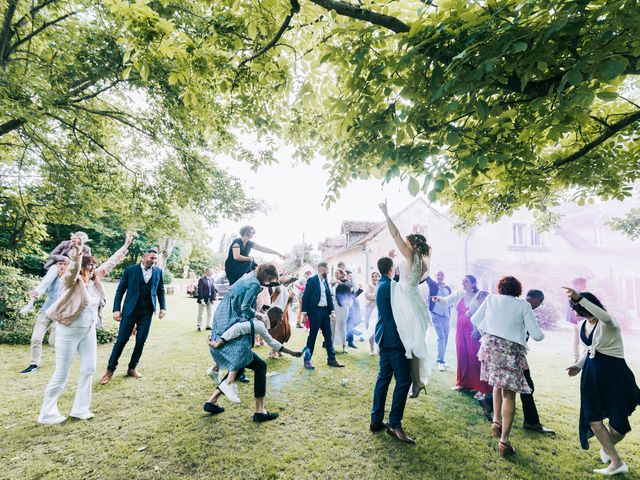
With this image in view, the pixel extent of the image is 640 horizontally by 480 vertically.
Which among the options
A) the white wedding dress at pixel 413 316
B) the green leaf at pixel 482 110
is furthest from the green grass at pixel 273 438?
the green leaf at pixel 482 110

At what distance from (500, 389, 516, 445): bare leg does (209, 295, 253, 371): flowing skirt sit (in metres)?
3.18

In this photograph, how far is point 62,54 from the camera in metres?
6.45

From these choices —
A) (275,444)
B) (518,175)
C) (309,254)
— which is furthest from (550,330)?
(309,254)

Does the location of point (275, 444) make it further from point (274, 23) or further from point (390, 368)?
point (274, 23)

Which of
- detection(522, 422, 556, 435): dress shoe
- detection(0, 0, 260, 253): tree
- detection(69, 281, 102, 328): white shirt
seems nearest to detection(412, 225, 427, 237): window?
detection(0, 0, 260, 253): tree

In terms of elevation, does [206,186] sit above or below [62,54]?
below

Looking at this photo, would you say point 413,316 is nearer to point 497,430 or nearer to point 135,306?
point 497,430

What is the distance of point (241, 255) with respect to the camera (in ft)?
18.4

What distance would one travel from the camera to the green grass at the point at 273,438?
10.4 ft

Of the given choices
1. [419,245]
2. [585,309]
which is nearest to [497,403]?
[585,309]

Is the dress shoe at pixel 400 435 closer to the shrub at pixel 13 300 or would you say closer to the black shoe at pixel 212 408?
the black shoe at pixel 212 408

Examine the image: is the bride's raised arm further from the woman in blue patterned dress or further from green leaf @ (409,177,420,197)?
the woman in blue patterned dress

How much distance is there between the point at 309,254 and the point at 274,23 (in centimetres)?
6999

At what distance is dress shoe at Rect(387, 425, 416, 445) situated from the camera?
3705 mm
